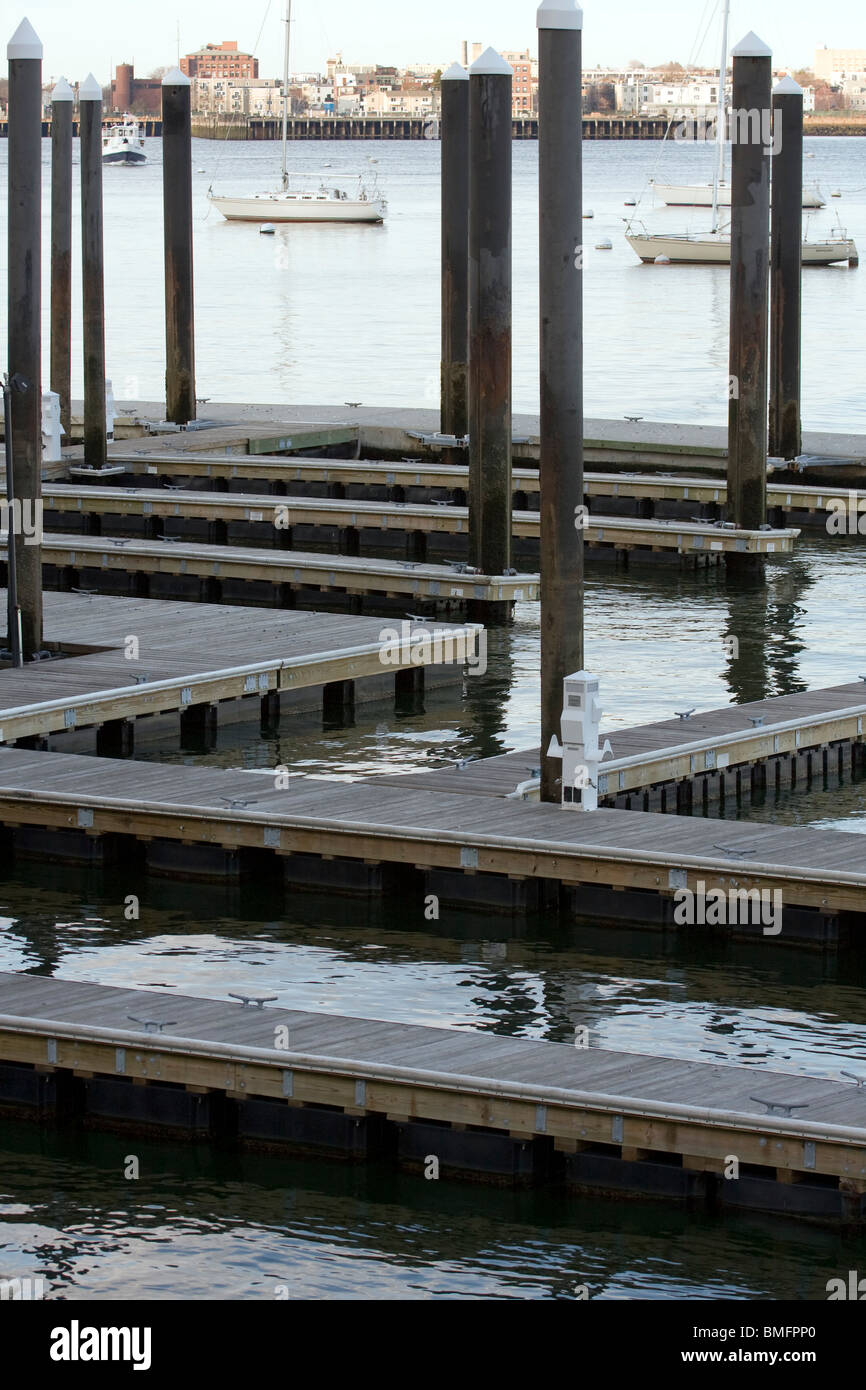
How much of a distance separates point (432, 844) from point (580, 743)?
47.9 inches

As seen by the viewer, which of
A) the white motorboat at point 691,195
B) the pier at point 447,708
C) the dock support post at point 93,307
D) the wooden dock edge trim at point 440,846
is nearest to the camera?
the pier at point 447,708

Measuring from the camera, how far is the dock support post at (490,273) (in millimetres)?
23938

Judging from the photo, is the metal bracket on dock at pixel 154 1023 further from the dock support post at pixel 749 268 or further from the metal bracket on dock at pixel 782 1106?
the dock support post at pixel 749 268

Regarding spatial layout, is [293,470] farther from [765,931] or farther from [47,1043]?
[47,1043]

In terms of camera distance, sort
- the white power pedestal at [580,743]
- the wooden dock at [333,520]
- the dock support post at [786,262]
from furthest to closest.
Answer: the dock support post at [786,262], the wooden dock at [333,520], the white power pedestal at [580,743]

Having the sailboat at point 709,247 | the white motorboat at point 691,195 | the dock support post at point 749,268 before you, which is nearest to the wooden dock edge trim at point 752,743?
the dock support post at point 749,268

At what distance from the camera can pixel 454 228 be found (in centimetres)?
3328

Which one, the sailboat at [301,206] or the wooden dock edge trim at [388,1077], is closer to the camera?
the wooden dock edge trim at [388,1077]

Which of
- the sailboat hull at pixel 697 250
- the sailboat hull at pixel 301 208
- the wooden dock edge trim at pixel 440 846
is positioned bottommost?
the wooden dock edge trim at pixel 440 846

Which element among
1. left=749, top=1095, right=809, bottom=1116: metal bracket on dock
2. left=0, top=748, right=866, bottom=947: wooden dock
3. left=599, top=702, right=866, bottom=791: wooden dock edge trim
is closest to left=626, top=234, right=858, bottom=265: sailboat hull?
left=599, top=702, right=866, bottom=791: wooden dock edge trim

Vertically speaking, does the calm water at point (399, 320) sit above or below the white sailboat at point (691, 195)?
below

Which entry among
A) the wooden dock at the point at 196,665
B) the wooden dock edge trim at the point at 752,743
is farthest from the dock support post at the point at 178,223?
the wooden dock edge trim at the point at 752,743

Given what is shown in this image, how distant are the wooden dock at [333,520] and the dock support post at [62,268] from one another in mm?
4262

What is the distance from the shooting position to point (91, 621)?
2448 cm
